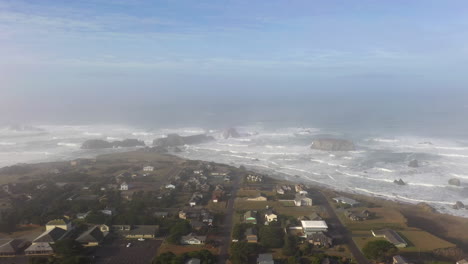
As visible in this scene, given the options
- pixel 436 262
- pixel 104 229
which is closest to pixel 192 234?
pixel 104 229

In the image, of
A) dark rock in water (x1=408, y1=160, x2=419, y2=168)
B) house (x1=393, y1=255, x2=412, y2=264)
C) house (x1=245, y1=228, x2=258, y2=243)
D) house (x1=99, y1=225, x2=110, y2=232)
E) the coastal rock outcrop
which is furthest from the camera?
the coastal rock outcrop

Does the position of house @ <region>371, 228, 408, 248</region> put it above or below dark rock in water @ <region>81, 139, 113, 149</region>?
below

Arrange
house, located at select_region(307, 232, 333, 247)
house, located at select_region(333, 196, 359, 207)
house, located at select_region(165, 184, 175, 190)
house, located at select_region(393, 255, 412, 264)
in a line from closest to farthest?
house, located at select_region(393, 255, 412, 264)
house, located at select_region(307, 232, 333, 247)
house, located at select_region(333, 196, 359, 207)
house, located at select_region(165, 184, 175, 190)

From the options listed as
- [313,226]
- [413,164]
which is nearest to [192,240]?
[313,226]

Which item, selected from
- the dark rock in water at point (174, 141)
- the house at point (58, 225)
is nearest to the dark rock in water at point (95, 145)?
the dark rock in water at point (174, 141)

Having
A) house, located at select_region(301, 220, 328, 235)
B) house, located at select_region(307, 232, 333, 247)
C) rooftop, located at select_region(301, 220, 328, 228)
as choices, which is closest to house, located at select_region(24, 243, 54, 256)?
house, located at select_region(307, 232, 333, 247)

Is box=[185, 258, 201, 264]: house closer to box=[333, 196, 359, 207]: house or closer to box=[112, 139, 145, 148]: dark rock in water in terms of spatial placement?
box=[333, 196, 359, 207]: house

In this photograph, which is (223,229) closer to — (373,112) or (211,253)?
(211,253)

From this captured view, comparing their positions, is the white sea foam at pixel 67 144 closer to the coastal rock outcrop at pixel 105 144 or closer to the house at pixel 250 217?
the coastal rock outcrop at pixel 105 144

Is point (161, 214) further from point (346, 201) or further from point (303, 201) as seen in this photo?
point (346, 201)
